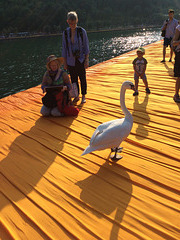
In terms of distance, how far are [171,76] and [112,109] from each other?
9.64ft

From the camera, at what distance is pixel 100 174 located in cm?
249

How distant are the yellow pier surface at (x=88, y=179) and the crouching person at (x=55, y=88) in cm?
22

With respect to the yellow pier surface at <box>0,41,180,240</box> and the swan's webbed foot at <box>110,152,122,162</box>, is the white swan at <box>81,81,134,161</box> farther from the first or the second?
the yellow pier surface at <box>0,41,180,240</box>

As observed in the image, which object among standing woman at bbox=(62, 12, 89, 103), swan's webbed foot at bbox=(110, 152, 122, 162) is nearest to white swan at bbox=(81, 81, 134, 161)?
swan's webbed foot at bbox=(110, 152, 122, 162)

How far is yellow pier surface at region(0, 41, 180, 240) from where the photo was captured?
187 cm

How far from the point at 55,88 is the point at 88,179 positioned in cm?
220

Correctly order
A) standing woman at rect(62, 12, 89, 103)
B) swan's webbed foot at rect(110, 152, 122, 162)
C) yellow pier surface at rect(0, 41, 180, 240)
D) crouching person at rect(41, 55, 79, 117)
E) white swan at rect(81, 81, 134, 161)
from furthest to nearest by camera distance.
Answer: standing woman at rect(62, 12, 89, 103), crouching person at rect(41, 55, 79, 117), swan's webbed foot at rect(110, 152, 122, 162), white swan at rect(81, 81, 134, 161), yellow pier surface at rect(0, 41, 180, 240)

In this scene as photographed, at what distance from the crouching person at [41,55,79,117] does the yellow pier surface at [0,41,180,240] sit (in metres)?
0.22

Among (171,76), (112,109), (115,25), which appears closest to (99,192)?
(112,109)

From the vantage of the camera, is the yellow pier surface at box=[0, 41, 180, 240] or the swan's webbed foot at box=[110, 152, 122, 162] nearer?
the yellow pier surface at box=[0, 41, 180, 240]

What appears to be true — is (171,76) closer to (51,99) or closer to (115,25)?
(51,99)

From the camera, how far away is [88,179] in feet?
7.98

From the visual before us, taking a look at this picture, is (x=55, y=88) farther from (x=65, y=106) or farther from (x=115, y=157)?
(x=115, y=157)

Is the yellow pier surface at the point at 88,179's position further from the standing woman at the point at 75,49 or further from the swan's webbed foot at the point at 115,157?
the standing woman at the point at 75,49
